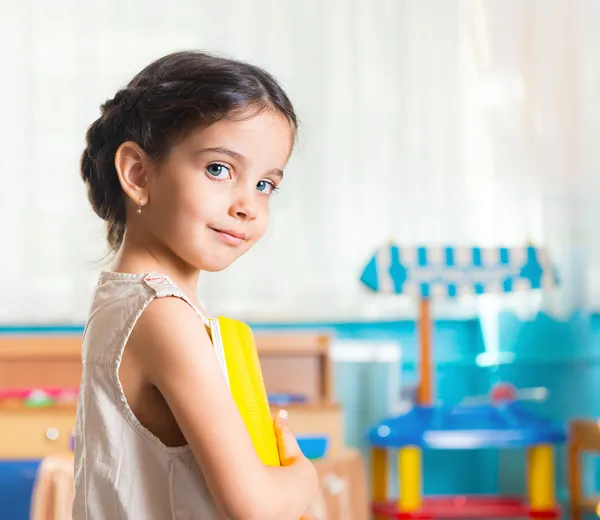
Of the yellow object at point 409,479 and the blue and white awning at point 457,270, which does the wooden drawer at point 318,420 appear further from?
the blue and white awning at point 457,270

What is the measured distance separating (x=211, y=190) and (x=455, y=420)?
1781mm

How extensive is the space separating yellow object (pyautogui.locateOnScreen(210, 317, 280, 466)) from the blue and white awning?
67.6 inches

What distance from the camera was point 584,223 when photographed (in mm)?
2674

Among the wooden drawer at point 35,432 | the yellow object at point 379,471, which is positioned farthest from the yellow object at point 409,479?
the wooden drawer at point 35,432

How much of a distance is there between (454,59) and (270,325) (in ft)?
3.15

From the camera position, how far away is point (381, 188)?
2709mm

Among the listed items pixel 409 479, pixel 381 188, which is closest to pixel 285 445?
pixel 409 479

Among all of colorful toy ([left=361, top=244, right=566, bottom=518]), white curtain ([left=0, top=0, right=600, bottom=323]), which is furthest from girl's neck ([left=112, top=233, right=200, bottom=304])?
white curtain ([left=0, top=0, right=600, bottom=323])

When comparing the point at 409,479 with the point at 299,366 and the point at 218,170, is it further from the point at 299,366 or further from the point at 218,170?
the point at 218,170

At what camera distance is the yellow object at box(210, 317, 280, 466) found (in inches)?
25.2

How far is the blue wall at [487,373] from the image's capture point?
8.71ft

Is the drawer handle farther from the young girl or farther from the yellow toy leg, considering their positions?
the young girl

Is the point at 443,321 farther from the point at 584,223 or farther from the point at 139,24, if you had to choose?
the point at 139,24

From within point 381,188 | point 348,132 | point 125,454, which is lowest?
point 125,454
